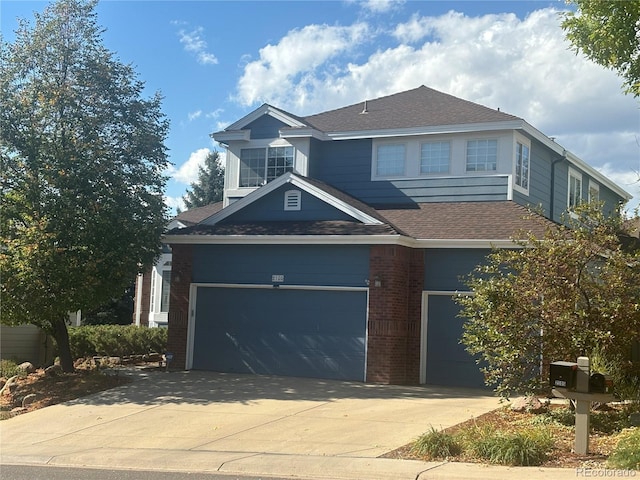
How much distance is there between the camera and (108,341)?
22.0 meters

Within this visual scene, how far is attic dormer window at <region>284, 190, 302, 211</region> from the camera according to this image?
760 inches

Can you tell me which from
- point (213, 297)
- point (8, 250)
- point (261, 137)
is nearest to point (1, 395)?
point (8, 250)

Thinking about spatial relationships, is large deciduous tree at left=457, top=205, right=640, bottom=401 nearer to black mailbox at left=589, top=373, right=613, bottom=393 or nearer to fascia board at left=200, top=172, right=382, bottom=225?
black mailbox at left=589, top=373, right=613, bottom=393

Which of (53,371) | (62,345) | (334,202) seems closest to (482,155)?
(334,202)

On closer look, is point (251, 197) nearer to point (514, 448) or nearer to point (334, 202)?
point (334, 202)

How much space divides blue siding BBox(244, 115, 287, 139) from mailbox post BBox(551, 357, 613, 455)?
46.5 feet

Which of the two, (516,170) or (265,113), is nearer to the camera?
(516,170)

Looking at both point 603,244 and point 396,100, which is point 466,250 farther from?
point 396,100

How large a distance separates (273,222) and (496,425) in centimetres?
912

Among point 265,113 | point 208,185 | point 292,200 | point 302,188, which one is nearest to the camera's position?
point 302,188

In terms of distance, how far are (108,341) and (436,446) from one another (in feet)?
46.5

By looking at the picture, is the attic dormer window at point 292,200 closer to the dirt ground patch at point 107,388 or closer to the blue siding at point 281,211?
the blue siding at point 281,211

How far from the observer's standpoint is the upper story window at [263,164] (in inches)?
879

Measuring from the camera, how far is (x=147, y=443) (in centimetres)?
1170
